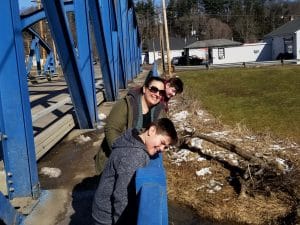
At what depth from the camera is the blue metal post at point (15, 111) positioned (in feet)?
16.5

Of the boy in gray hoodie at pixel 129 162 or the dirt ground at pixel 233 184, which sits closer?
the boy in gray hoodie at pixel 129 162

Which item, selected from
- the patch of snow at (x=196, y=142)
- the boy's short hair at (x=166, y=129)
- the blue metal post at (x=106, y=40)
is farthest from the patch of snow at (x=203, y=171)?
the blue metal post at (x=106, y=40)

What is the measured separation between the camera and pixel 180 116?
42.0 feet

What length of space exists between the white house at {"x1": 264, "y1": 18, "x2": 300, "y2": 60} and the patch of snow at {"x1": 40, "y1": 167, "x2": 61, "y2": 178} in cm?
5310

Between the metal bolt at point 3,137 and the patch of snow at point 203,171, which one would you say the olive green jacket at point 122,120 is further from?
the patch of snow at point 203,171

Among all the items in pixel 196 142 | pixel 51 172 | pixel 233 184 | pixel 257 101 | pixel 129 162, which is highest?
pixel 129 162

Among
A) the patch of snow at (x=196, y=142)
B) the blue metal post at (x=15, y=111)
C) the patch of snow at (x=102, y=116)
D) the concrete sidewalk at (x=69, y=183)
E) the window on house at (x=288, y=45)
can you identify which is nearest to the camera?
the blue metal post at (x=15, y=111)

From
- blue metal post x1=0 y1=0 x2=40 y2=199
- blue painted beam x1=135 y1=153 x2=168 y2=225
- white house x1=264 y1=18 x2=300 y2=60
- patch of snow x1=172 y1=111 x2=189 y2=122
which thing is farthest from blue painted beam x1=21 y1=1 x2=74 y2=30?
white house x1=264 y1=18 x2=300 y2=60

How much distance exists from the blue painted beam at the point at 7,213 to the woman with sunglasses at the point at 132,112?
92 centimetres

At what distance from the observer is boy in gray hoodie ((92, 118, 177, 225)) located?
3.00 metres

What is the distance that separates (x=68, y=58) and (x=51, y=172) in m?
2.19

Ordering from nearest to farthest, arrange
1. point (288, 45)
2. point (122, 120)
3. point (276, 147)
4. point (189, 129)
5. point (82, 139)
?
point (122, 120) → point (276, 147) → point (82, 139) → point (189, 129) → point (288, 45)

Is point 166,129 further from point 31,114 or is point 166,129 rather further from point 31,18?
point 31,18

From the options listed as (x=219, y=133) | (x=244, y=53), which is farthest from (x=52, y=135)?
(x=244, y=53)
